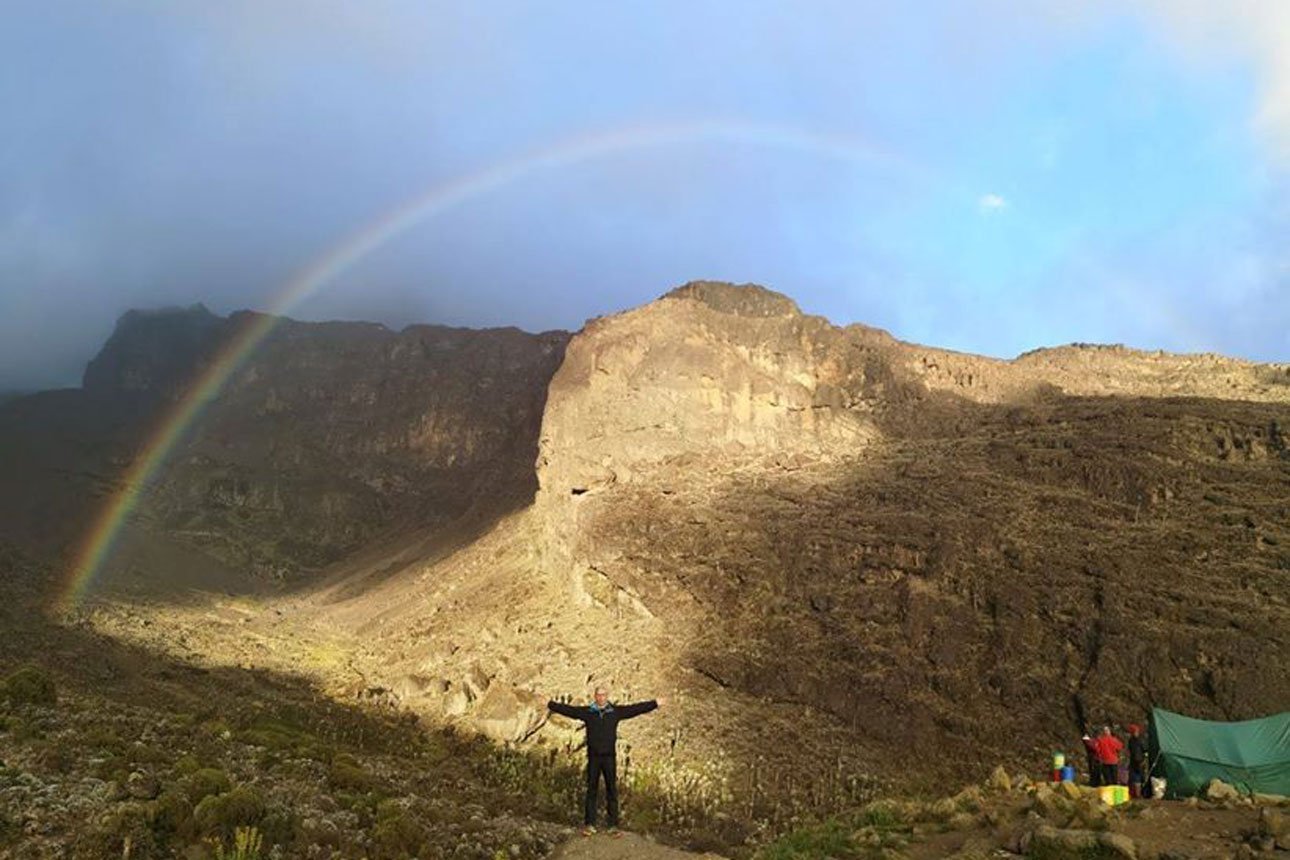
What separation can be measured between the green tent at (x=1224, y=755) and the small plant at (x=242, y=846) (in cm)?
1919

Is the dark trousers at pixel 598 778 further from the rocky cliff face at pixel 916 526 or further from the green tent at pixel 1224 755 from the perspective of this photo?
the rocky cliff face at pixel 916 526

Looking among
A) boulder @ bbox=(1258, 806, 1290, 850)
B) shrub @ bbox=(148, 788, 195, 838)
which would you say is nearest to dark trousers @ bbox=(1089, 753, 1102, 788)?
boulder @ bbox=(1258, 806, 1290, 850)

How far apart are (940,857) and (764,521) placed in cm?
3607

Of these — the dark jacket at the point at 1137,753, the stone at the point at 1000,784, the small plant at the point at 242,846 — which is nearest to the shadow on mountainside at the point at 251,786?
the small plant at the point at 242,846

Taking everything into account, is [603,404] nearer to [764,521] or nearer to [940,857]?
[764,521]

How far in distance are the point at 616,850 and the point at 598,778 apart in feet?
5.30

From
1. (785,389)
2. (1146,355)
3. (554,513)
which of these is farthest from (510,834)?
(1146,355)

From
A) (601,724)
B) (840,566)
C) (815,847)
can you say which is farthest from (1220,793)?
(840,566)

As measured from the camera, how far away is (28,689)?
21438 mm

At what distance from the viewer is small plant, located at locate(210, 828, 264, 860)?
34.1 ft

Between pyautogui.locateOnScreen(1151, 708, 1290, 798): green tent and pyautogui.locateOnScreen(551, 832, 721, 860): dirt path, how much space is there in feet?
41.0

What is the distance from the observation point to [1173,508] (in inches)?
1700

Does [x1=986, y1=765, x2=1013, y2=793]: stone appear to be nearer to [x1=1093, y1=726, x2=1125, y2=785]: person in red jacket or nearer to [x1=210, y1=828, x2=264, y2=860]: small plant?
[x1=1093, y1=726, x2=1125, y2=785]: person in red jacket

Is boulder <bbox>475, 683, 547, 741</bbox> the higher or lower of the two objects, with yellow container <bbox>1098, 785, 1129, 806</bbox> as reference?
lower
